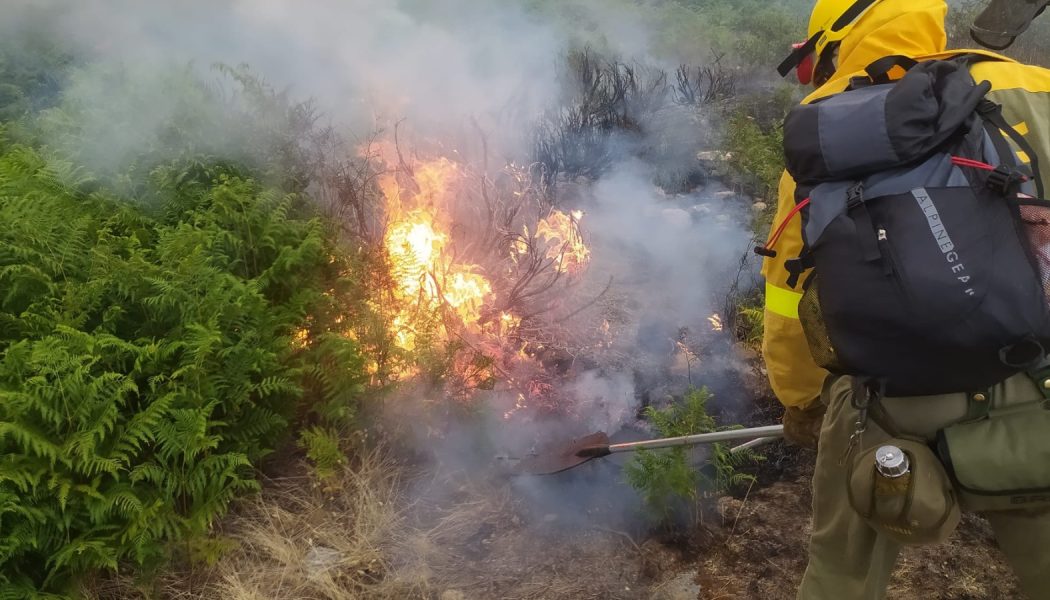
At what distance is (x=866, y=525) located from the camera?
207 cm

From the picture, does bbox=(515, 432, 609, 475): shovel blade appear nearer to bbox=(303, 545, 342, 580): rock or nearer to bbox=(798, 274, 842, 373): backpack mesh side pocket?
bbox=(303, 545, 342, 580): rock

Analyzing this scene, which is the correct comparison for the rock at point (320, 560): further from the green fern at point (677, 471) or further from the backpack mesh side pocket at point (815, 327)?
the backpack mesh side pocket at point (815, 327)

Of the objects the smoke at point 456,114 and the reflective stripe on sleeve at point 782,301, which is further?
the smoke at point 456,114

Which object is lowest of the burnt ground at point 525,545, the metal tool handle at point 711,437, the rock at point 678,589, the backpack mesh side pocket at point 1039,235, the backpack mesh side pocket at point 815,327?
the rock at point 678,589

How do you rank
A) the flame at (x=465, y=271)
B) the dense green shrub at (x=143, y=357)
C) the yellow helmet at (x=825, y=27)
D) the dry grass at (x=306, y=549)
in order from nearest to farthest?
1. the yellow helmet at (x=825, y=27)
2. the dense green shrub at (x=143, y=357)
3. the dry grass at (x=306, y=549)
4. the flame at (x=465, y=271)

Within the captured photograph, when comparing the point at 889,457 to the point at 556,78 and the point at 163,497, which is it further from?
the point at 556,78

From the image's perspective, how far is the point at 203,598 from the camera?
2.76 metres

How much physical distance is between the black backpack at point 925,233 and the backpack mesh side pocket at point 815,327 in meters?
0.09

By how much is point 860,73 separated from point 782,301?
790mm

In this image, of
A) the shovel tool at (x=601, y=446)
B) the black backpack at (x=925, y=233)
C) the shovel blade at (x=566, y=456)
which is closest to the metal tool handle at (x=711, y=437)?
the shovel tool at (x=601, y=446)

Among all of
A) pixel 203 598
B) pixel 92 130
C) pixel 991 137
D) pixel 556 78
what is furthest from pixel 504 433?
pixel 556 78

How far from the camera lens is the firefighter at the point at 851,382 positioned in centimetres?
180

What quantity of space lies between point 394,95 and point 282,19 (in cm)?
121

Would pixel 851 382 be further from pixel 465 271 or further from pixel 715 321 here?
pixel 465 271
